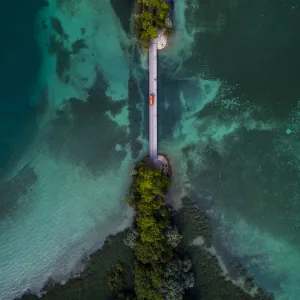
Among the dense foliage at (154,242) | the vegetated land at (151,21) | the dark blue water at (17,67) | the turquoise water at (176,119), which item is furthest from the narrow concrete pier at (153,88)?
the dark blue water at (17,67)

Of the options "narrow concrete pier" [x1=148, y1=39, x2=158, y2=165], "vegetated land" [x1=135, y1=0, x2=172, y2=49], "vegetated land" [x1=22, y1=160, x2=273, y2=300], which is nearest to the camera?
"vegetated land" [x1=135, y1=0, x2=172, y2=49]

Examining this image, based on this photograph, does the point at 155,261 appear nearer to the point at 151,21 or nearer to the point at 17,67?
the point at 151,21

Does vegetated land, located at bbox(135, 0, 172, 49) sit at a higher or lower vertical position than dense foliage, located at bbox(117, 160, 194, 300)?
higher

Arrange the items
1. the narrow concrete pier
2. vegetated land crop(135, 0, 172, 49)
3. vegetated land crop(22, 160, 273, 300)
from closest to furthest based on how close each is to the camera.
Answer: vegetated land crop(135, 0, 172, 49), vegetated land crop(22, 160, 273, 300), the narrow concrete pier

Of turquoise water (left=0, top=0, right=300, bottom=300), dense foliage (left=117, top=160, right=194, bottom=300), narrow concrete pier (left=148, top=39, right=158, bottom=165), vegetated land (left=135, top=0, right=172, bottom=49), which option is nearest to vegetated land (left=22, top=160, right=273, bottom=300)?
dense foliage (left=117, top=160, right=194, bottom=300)

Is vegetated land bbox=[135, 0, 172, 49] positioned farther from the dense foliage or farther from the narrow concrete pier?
the dense foliage

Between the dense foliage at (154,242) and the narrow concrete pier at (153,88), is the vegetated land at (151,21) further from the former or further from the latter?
the dense foliage at (154,242)

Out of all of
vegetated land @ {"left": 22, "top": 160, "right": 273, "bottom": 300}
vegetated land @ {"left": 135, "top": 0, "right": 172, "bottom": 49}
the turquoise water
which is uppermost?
vegetated land @ {"left": 135, "top": 0, "right": 172, "bottom": 49}

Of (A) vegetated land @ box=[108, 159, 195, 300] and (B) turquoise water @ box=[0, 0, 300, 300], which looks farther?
(B) turquoise water @ box=[0, 0, 300, 300]
